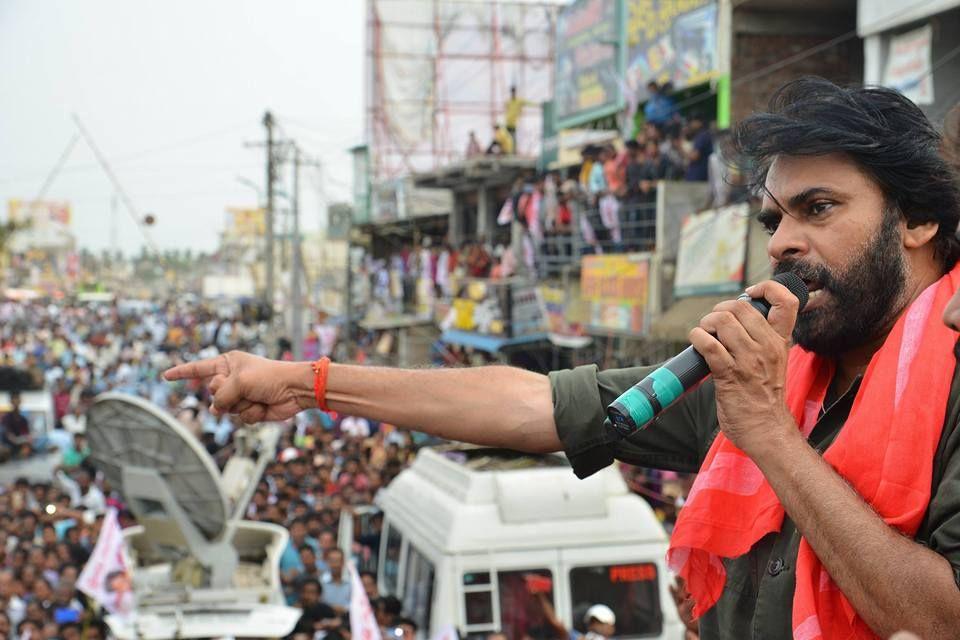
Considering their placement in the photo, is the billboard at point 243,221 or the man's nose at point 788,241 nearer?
the man's nose at point 788,241

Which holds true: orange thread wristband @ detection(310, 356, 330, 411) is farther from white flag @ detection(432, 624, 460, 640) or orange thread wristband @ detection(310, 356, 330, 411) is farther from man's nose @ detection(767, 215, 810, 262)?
white flag @ detection(432, 624, 460, 640)

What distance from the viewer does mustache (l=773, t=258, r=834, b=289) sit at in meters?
2.05

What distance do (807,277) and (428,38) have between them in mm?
33306

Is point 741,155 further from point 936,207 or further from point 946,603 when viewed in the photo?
point 946,603

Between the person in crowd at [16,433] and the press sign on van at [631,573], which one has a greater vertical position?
the press sign on van at [631,573]

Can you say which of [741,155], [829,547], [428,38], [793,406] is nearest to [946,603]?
[829,547]

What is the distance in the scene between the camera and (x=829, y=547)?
5.72 feet

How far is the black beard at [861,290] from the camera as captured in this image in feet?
6.70

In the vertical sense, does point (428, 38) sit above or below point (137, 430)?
above

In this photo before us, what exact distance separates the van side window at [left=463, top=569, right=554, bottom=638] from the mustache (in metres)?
5.76

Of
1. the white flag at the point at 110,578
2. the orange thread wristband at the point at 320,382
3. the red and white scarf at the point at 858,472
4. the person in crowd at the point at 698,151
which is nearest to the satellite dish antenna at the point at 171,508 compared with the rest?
the white flag at the point at 110,578

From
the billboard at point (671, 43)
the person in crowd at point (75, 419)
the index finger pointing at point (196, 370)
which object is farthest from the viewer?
the person in crowd at point (75, 419)

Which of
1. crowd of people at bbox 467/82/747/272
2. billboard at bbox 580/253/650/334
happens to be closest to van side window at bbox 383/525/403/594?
crowd of people at bbox 467/82/747/272

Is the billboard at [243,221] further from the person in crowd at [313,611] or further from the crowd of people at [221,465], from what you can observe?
the person in crowd at [313,611]
